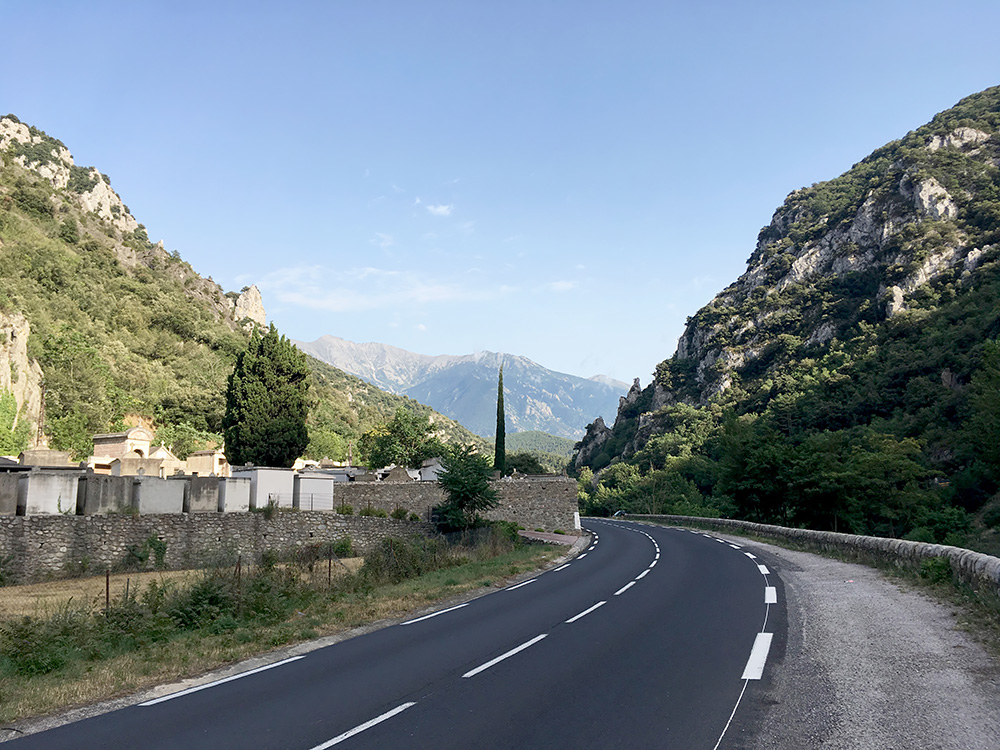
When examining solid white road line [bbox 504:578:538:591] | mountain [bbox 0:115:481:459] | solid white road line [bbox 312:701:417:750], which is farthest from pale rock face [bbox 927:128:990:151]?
solid white road line [bbox 312:701:417:750]

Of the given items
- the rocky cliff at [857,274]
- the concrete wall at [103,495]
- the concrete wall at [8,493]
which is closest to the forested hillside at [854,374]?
the rocky cliff at [857,274]

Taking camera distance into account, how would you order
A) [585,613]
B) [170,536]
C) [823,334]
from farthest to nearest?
1. [823,334]
2. [170,536]
3. [585,613]

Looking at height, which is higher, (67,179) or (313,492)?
(67,179)

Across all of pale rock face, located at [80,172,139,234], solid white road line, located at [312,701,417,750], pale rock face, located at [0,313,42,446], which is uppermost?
pale rock face, located at [80,172,139,234]

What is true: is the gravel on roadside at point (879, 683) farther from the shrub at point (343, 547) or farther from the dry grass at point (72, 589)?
the shrub at point (343, 547)

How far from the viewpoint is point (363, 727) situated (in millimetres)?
7406

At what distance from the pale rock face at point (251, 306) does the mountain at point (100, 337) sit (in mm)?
16896

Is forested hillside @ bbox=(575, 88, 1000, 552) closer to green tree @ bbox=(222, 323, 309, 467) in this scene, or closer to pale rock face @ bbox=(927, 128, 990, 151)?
pale rock face @ bbox=(927, 128, 990, 151)

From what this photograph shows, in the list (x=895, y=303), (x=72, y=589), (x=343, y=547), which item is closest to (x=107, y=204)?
(x=343, y=547)

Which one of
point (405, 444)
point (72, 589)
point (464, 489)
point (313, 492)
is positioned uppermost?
point (405, 444)

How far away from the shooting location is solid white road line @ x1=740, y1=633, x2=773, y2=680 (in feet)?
29.0

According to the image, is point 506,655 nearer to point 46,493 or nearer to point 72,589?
point 72,589

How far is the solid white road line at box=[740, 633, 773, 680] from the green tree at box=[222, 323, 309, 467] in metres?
52.3

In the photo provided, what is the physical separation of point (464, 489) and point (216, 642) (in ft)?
84.6
